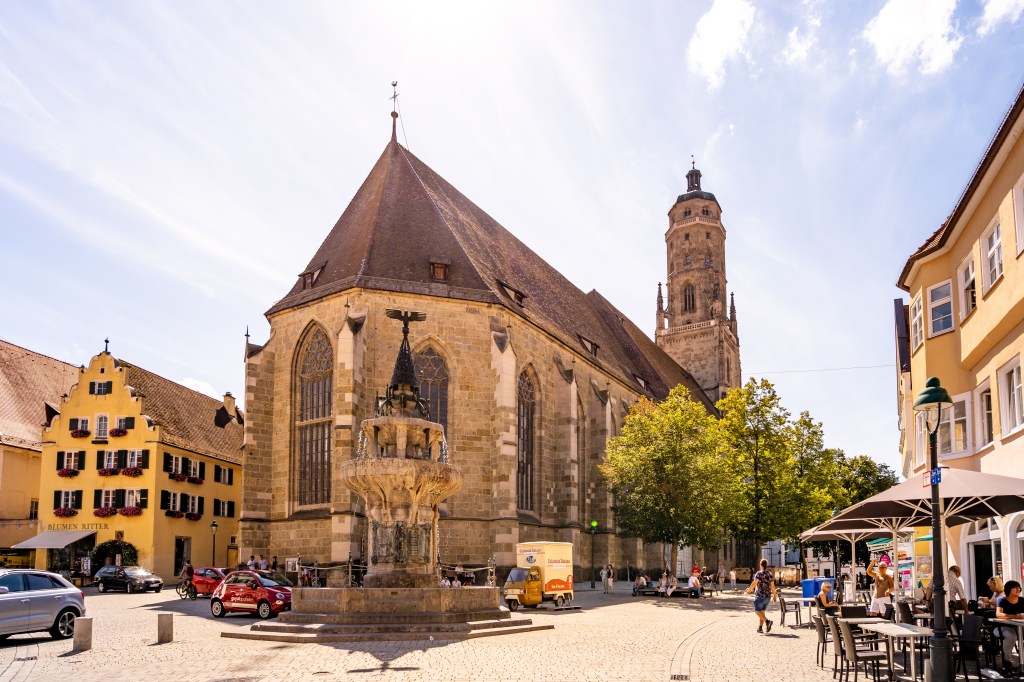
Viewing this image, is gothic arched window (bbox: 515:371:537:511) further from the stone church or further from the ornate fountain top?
the ornate fountain top

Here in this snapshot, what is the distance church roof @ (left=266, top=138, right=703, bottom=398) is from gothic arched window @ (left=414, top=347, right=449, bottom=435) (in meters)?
2.19

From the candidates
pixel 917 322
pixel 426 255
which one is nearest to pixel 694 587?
pixel 917 322

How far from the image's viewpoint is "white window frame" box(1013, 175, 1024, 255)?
48.4ft

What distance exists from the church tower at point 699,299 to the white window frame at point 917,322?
4712 centimetres

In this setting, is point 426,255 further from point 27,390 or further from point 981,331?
point 27,390

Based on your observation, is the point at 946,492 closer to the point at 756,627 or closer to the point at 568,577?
the point at 756,627

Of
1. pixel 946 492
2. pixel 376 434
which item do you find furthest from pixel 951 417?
pixel 376 434

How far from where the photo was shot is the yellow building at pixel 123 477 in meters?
40.9

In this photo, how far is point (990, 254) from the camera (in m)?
16.9

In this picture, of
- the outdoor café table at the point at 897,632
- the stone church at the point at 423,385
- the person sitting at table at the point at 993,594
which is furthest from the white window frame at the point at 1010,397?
the stone church at the point at 423,385

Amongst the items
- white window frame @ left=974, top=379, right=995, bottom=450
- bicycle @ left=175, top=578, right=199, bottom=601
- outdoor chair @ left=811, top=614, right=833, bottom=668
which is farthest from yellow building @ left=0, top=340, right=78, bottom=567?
white window frame @ left=974, top=379, right=995, bottom=450

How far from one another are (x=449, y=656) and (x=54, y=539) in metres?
32.9

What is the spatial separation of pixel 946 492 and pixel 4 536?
41828 mm

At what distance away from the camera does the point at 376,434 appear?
18.7 m
